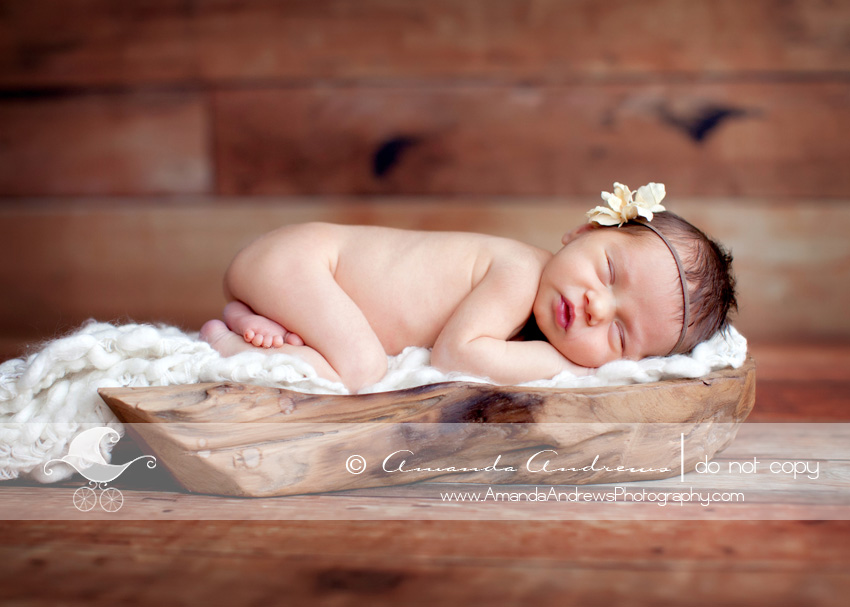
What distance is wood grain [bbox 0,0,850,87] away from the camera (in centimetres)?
242

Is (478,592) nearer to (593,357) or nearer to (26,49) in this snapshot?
(593,357)

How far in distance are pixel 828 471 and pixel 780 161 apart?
1.54 meters

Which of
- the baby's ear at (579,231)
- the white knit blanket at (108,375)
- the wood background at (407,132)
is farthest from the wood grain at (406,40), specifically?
the white knit blanket at (108,375)

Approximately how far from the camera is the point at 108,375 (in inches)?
43.2

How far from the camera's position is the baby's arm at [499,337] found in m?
1.25

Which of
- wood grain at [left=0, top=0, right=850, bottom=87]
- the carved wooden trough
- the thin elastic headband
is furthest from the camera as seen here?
wood grain at [left=0, top=0, right=850, bottom=87]

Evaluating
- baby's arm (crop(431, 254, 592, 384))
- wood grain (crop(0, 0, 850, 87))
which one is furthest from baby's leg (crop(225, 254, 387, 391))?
wood grain (crop(0, 0, 850, 87))

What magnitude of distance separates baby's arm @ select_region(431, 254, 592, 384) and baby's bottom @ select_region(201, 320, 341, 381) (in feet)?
0.63

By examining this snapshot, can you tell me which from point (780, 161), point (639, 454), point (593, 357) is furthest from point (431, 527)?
point (780, 161)

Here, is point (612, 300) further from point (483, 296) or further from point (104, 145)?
point (104, 145)

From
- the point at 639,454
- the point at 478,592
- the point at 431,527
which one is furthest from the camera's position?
the point at 639,454

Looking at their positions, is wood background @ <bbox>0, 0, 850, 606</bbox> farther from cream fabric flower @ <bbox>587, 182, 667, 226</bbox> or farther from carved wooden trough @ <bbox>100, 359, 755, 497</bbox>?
carved wooden trough @ <bbox>100, 359, 755, 497</bbox>

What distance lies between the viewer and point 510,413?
1.07m

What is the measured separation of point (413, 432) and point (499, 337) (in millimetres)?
308
